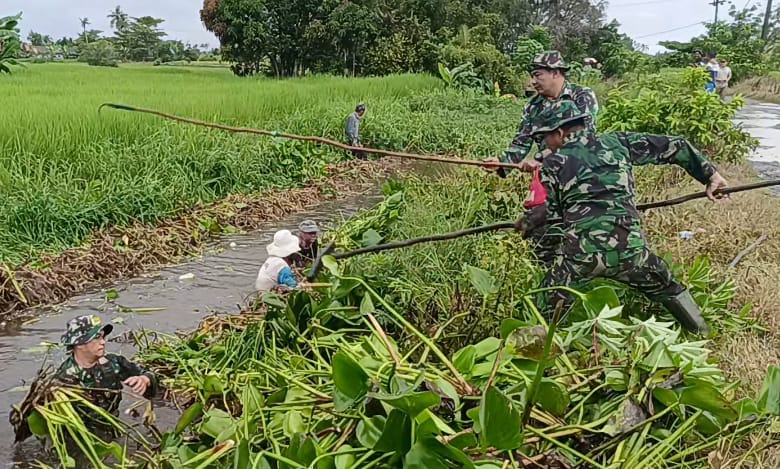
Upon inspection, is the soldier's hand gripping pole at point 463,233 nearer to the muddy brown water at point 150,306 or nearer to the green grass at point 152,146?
the muddy brown water at point 150,306

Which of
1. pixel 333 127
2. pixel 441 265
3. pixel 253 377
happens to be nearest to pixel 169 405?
pixel 253 377

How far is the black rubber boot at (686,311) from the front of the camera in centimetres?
370

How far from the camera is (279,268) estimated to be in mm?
4645

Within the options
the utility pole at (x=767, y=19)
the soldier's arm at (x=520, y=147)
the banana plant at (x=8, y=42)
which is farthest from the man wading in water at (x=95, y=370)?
the utility pole at (x=767, y=19)

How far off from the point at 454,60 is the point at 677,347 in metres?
20.2

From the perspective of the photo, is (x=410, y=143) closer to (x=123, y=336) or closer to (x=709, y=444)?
(x=123, y=336)

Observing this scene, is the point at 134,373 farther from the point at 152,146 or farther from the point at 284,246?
the point at 152,146

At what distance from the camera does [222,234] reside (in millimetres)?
7629

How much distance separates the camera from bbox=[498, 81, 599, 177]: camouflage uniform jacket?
4957mm

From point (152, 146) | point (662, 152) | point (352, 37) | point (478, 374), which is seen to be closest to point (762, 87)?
point (352, 37)

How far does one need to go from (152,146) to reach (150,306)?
3248 millimetres

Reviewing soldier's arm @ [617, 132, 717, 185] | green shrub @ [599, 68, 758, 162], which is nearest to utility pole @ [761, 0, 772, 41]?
green shrub @ [599, 68, 758, 162]

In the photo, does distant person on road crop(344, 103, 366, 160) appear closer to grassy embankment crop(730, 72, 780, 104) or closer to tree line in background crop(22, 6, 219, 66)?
grassy embankment crop(730, 72, 780, 104)

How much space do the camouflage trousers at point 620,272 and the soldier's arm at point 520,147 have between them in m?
1.23
